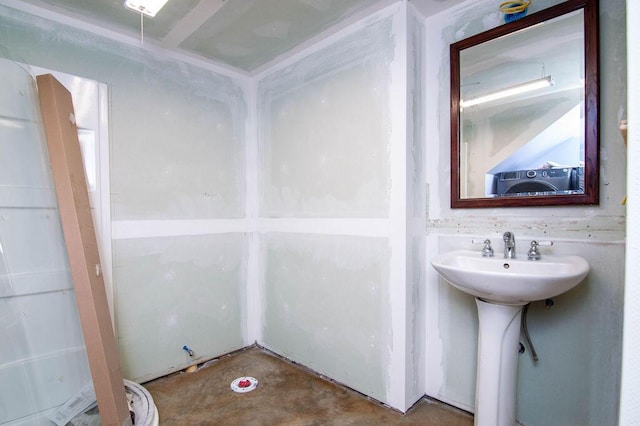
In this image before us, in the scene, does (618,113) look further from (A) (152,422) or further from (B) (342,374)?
(A) (152,422)

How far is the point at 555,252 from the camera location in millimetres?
1573

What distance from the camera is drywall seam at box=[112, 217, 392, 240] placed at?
207 centimetres

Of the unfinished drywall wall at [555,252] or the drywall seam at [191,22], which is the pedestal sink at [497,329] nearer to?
the unfinished drywall wall at [555,252]

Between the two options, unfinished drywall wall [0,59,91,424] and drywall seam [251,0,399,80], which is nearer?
unfinished drywall wall [0,59,91,424]

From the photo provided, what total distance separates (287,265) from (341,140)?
3.73ft

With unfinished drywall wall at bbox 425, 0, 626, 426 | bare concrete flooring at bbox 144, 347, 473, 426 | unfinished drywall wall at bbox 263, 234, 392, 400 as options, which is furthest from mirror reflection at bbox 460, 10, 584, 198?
bare concrete flooring at bbox 144, 347, 473, 426

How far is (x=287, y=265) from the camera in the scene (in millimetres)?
2621

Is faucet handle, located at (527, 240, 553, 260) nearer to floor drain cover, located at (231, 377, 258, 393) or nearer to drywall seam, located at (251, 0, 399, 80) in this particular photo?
drywall seam, located at (251, 0, 399, 80)

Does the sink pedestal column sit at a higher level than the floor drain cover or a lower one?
higher

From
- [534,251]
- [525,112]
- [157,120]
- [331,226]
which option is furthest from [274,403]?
[525,112]

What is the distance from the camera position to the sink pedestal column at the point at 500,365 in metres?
1.49

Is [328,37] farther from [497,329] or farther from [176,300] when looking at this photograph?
[176,300]

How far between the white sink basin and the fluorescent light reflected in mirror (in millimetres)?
894

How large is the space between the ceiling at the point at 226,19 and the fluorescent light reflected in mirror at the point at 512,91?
607mm
